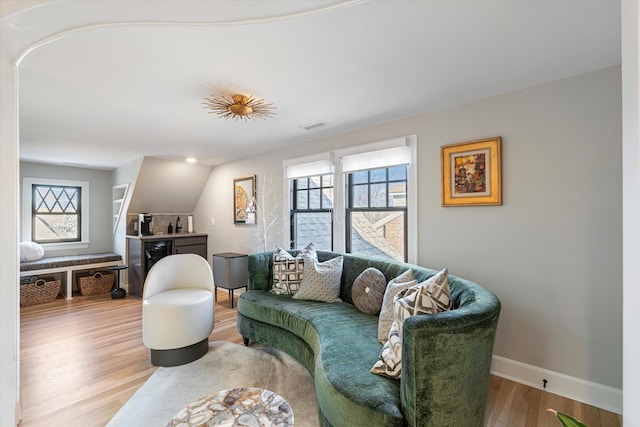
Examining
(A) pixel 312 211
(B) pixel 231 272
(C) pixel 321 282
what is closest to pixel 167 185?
(B) pixel 231 272

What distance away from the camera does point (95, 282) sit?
15.9 ft

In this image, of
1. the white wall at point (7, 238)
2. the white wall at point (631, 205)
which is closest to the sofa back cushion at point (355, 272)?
the white wall at point (631, 205)

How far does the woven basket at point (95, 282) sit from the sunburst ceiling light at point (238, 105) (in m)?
4.13

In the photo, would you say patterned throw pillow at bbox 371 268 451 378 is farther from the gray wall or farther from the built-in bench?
the gray wall

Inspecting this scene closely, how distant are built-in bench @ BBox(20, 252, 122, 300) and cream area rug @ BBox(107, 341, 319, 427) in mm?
3404

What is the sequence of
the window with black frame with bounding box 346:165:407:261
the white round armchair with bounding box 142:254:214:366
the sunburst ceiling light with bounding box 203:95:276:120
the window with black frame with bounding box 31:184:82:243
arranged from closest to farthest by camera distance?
the sunburst ceiling light with bounding box 203:95:276:120 < the white round armchair with bounding box 142:254:214:366 < the window with black frame with bounding box 346:165:407:261 < the window with black frame with bounding box 31:184:82:243

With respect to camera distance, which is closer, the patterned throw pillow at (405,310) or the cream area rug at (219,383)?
the patterned throw pillow at (405,310)

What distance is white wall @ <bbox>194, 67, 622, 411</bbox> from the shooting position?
192 centimetres

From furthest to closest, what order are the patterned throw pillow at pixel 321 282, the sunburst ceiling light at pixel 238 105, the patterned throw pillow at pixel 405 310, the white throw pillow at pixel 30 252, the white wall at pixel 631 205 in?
the white throw pillow at pixel 30 252
the patterned throw pillow at pixel 321 282
the sunburst ceiling light at pixel 238 105
the patterned throw pillow at pixel 405 310
the white wall at pixel 631 205

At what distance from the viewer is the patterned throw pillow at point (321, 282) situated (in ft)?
8.86

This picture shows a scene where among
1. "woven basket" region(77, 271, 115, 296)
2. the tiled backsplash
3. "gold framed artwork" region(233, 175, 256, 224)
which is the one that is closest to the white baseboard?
"gold framed artwork" region(233, 175, 256, 224)

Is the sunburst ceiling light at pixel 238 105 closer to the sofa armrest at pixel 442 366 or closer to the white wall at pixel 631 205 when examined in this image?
the sofa armrest at pixel 442 366

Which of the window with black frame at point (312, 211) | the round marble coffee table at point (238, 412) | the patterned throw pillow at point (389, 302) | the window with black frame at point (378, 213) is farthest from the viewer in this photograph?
the window with black frame at point (312, 211)

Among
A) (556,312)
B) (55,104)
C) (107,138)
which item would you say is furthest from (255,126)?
(556,312)
